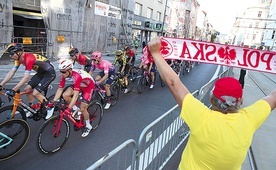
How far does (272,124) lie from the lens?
21.9 feet

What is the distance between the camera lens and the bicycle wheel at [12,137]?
396 cm

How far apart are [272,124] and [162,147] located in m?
4.38

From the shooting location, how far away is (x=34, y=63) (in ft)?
17.0

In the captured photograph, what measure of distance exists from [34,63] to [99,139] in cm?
221

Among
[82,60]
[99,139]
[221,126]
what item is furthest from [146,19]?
[221,126]

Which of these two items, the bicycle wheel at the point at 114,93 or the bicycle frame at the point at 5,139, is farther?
the bicycle wheel at the point at 114,93

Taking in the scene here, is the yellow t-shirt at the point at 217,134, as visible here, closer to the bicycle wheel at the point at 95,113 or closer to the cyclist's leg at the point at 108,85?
the bicycle wheel at the point at 95,113

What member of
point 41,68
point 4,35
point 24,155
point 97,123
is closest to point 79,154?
point 24,155

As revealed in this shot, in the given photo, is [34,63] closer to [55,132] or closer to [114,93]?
[55,132]

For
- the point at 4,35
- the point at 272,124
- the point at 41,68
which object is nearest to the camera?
the point at 41,68

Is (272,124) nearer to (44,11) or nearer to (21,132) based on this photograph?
(21,132)

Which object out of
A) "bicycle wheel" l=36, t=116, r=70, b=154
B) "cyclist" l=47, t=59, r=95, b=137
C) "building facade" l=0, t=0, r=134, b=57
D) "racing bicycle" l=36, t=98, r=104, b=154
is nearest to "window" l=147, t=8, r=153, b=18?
"building facade" l=0, t=0, r=134, b=57

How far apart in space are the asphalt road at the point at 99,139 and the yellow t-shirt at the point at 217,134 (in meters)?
2.56

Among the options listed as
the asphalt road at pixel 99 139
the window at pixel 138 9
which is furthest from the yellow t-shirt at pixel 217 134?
the window at pixel 138 9
